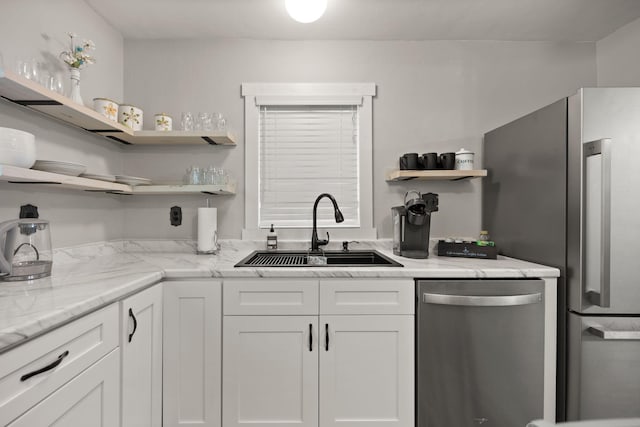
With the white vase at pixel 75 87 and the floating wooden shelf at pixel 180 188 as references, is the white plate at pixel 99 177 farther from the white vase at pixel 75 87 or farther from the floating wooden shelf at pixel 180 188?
the white vase at pixel 75 87

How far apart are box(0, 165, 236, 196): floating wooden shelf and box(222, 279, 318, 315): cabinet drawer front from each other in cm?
72

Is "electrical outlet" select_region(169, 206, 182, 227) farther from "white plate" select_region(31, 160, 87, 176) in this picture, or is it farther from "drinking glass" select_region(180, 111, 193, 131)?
"white plate" select_region(31, 160, 87, 176)

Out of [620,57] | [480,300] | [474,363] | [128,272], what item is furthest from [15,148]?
[620,57]

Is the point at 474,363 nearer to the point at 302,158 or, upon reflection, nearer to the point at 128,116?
the point at 302,158

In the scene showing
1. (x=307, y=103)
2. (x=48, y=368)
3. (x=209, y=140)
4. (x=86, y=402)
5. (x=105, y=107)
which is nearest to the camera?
(x=48, y=368)

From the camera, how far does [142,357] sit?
1.34 meters

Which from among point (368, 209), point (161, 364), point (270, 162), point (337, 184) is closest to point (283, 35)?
point (270, 162)

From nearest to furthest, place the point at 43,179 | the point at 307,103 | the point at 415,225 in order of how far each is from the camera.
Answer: the point at 43,179
the point at 415,225
the point at 307,103

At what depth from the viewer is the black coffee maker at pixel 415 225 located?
1797 mm

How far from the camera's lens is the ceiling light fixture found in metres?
1.63

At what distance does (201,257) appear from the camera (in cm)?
192

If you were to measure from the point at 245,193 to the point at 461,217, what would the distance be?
1593mm

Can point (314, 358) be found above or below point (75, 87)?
below

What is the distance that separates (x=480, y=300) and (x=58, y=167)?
6.59ft
